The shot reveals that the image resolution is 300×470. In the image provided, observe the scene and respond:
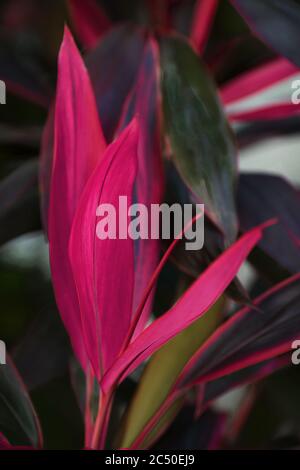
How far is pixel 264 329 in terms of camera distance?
54 centimetres

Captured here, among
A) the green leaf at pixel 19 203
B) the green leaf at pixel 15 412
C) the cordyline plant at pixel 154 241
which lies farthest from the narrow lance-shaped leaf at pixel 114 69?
the green leaf at pixel 15 412

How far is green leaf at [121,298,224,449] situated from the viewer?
0.55m

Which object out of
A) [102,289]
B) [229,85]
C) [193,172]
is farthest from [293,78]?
[102,289]

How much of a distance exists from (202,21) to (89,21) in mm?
124

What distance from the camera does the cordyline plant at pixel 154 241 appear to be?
479mm

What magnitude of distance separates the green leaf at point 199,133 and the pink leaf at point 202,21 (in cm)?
7

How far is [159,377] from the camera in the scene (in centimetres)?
55

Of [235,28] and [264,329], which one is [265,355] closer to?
[264,329]

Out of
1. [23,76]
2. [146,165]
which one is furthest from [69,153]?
[23,76]

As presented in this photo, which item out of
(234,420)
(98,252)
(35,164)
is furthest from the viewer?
(234,420)

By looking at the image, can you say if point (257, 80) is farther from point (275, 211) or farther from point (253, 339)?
point (253, 339)

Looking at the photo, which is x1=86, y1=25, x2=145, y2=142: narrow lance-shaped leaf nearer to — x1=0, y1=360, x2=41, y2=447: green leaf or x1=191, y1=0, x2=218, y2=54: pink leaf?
x1=191, y1=0, x2=218, y2=54: pink leaf

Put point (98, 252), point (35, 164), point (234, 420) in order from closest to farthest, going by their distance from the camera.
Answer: point (98, 252), point (35, 164), point (234, 420)

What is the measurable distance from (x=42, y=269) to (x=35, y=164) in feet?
0.40
